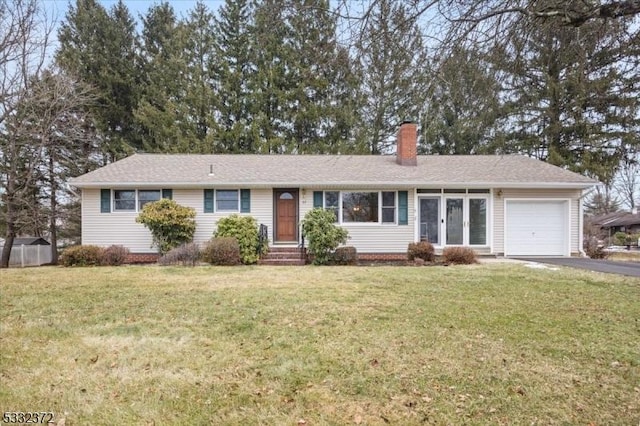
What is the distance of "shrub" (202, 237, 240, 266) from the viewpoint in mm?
11336

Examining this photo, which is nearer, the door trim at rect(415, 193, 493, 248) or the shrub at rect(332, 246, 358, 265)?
the shrub at rect(332, 246, 358, 265)

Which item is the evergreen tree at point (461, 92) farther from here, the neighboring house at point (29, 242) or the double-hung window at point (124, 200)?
the neighboring house at point (29, 242)

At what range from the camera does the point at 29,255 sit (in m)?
17.6

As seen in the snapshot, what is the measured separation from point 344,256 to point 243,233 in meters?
3.22

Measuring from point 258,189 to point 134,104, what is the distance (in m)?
13.0

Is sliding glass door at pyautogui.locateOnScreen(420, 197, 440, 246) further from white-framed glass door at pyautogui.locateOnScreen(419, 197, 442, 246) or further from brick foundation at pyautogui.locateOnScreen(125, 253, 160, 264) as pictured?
brick foundation at pyautogui.locateOnScreen(125, 253, 160, 264)

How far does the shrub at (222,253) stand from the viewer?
1134cm

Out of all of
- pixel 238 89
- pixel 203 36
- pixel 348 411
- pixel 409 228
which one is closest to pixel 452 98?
pixel 348 411

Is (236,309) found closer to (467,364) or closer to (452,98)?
(467,364)

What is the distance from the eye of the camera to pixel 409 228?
1345 centimetres

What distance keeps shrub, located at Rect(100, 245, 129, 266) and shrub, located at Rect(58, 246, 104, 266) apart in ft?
0.53

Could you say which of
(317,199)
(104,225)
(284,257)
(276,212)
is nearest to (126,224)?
(104,225)

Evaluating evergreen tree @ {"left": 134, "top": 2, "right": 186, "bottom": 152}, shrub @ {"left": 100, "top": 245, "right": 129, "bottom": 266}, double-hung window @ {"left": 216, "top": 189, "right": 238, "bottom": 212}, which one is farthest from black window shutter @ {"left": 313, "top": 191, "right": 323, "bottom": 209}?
evergreen tree @ {"left": 134, "top": 2, "right": 186, "bottom": 152}

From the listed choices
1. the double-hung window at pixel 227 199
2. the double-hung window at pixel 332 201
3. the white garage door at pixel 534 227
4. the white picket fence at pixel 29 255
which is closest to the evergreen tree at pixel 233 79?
the double-hung window at pixel 227 199
